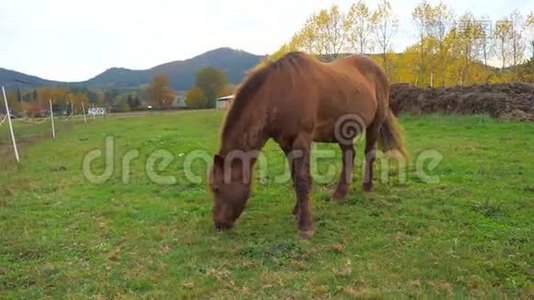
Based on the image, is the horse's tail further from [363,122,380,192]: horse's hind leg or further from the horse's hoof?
the horse's hoof

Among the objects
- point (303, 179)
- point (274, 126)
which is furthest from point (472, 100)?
point (274, 126)

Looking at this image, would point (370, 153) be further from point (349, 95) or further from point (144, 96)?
point (144, 96)

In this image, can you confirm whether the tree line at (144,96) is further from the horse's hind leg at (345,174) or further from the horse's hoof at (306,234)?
the horse's hoof at (306,234)

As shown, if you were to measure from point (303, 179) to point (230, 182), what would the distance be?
90 cm

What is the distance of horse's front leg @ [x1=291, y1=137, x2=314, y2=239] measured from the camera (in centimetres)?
545

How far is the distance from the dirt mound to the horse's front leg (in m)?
15.7

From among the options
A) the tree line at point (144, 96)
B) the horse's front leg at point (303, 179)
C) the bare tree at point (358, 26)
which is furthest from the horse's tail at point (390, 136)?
the tree line at point (144, 96)

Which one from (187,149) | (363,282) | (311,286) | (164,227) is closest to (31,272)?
(164,227)

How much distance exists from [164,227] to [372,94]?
3.80m

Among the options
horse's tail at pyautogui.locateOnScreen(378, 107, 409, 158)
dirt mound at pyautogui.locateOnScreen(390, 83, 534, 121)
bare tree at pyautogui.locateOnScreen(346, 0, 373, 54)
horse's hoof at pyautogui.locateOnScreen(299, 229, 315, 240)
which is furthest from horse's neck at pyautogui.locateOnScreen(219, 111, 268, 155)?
bare tree at pyautogui.locateOnScreen(346, 0, 373, 54)

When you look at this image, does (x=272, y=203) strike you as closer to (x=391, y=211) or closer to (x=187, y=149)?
(x=391, y=211)

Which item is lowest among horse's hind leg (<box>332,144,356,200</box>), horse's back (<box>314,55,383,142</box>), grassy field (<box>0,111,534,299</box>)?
grassy field (<box>0,111,534,299</box>)

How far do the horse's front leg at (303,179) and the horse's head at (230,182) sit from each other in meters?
0.56

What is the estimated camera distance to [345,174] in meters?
7.12
